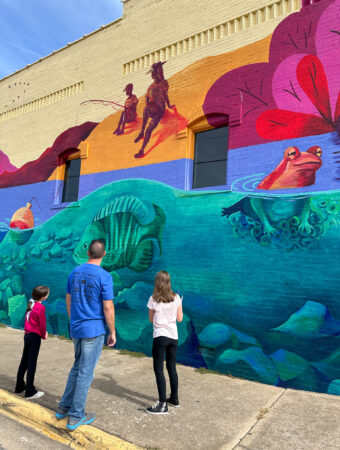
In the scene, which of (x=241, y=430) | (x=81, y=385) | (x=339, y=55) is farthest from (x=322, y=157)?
(x=81, y=385)

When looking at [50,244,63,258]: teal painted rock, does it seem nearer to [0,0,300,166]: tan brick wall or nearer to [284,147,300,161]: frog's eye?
[0,0,300,166]: tan brick wall

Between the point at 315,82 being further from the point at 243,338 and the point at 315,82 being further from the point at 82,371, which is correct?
the point at 82,371

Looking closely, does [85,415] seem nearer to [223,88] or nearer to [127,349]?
[127,349]

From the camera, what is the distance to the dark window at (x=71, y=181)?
948 centimetres

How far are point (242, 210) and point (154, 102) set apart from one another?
Result: 3.29 m

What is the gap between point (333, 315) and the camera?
16.5ft

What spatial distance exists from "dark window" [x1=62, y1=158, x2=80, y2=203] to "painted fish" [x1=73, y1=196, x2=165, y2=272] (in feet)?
4.90

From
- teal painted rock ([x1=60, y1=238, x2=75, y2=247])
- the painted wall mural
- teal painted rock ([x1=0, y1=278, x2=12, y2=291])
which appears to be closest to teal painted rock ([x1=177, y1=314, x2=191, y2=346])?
the painted wall mural

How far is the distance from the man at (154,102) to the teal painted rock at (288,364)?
476 centimetres

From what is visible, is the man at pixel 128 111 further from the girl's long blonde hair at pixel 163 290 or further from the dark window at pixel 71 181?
the girl's long blonde hair at pixel 163 290

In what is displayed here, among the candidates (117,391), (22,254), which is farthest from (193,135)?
(22,254)

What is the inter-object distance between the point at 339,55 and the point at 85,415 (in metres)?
6.11

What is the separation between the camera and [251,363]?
562cm

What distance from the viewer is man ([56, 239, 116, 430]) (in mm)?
3613
